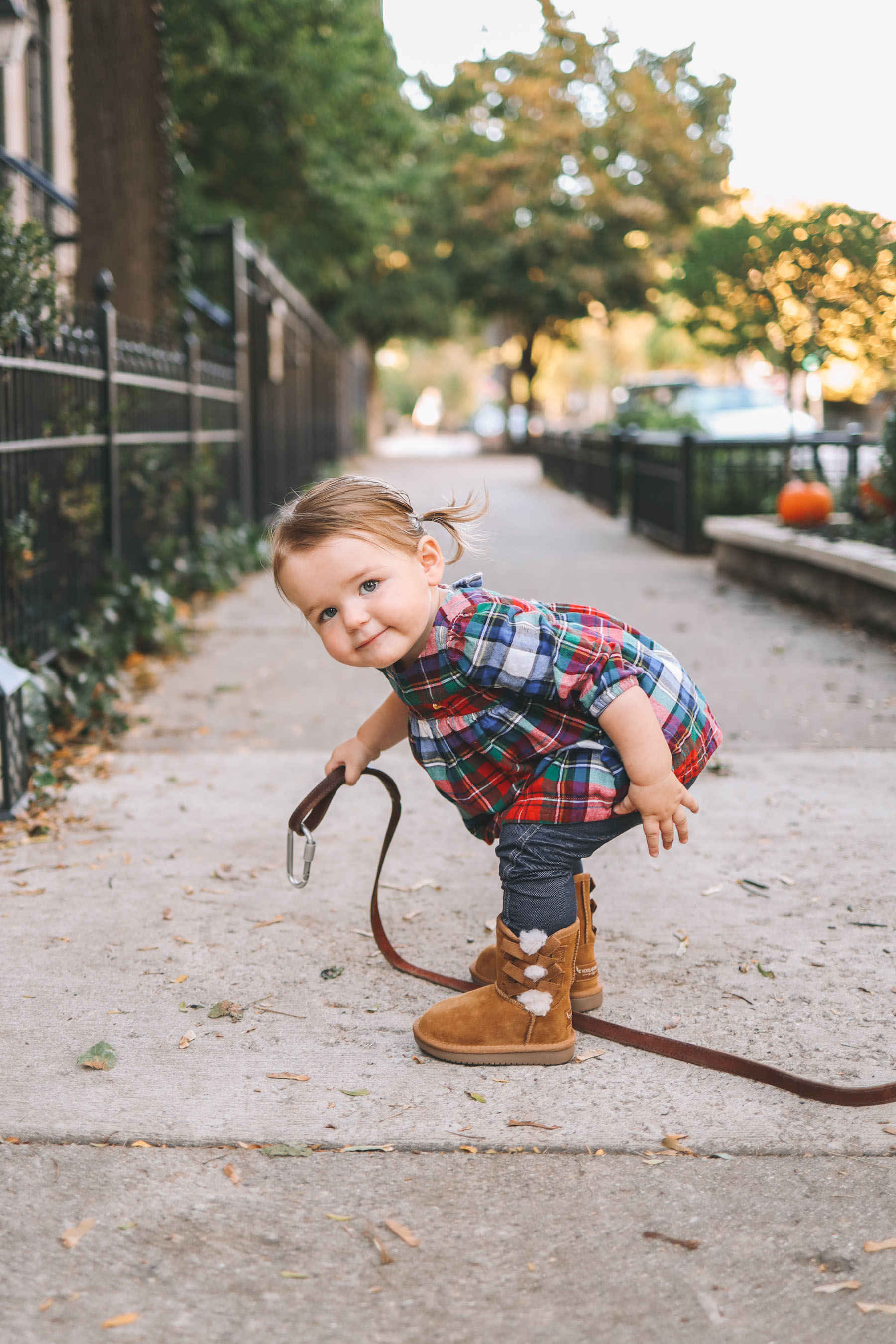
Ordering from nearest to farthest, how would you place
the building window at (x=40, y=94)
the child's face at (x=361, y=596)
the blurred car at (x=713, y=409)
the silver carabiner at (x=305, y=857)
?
the child's face at (x=361, y=596), the silver carabiner at (x=305, y=857), the building window at (x=40, y=94), the blurred car at (x=713, y=409)

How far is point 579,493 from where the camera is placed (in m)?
20.4

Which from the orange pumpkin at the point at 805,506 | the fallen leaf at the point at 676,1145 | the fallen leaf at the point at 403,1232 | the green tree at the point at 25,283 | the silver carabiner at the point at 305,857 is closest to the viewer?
the fallen leaf at the point at 403,1232

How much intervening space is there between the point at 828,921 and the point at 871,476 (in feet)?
18.7

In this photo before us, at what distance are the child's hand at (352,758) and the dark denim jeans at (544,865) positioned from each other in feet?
1.26

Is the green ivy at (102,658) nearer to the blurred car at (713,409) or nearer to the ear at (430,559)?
the ear at (430,559)

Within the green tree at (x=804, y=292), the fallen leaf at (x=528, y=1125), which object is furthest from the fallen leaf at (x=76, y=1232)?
the green tree at (x=804, y=292)

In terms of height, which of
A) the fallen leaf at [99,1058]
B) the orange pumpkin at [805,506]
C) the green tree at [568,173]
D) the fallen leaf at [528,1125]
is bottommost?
the fallen leaf at [528,1125]

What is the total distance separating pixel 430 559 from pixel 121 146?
27.3ft

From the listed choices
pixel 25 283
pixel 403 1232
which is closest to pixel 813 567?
pixel 25 283

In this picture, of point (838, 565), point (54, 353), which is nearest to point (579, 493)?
point (838, 565)

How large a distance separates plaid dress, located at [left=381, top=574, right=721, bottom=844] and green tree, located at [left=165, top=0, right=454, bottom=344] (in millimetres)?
9560

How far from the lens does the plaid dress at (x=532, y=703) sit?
96.4 inches

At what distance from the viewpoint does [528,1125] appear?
239cm

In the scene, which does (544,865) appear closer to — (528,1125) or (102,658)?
(528,1125)
